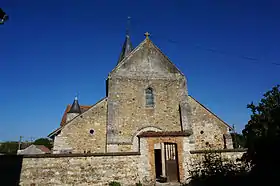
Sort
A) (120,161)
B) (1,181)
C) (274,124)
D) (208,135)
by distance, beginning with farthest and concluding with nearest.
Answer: (208,135)
(120,161)
(1,181)
(274,124)

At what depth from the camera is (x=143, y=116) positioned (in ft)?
49.3

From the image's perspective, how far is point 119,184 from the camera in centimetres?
964

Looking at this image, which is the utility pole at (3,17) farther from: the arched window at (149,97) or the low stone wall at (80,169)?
the arched window at (149,97)

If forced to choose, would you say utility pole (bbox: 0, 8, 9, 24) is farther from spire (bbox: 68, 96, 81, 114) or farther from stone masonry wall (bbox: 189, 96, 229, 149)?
spire (bbox: 68, 96, 81, 114)

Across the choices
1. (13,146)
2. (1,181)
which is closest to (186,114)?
(1,181)

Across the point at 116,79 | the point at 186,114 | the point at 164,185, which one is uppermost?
the point at 116,79

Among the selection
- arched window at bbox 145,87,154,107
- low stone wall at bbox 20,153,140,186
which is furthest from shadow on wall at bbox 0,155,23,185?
arched window at bbox 145,87,154,107

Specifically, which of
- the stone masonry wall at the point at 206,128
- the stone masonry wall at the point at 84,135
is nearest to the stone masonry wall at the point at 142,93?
the stone masonry wall at the point at 84,135

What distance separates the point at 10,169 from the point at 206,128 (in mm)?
12486

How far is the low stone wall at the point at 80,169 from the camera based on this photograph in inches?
357

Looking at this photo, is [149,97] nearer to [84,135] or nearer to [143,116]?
[143,116]

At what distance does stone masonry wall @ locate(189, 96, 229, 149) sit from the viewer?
49.1 ft

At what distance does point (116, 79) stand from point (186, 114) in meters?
5.98

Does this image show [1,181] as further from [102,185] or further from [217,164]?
[217,164]
